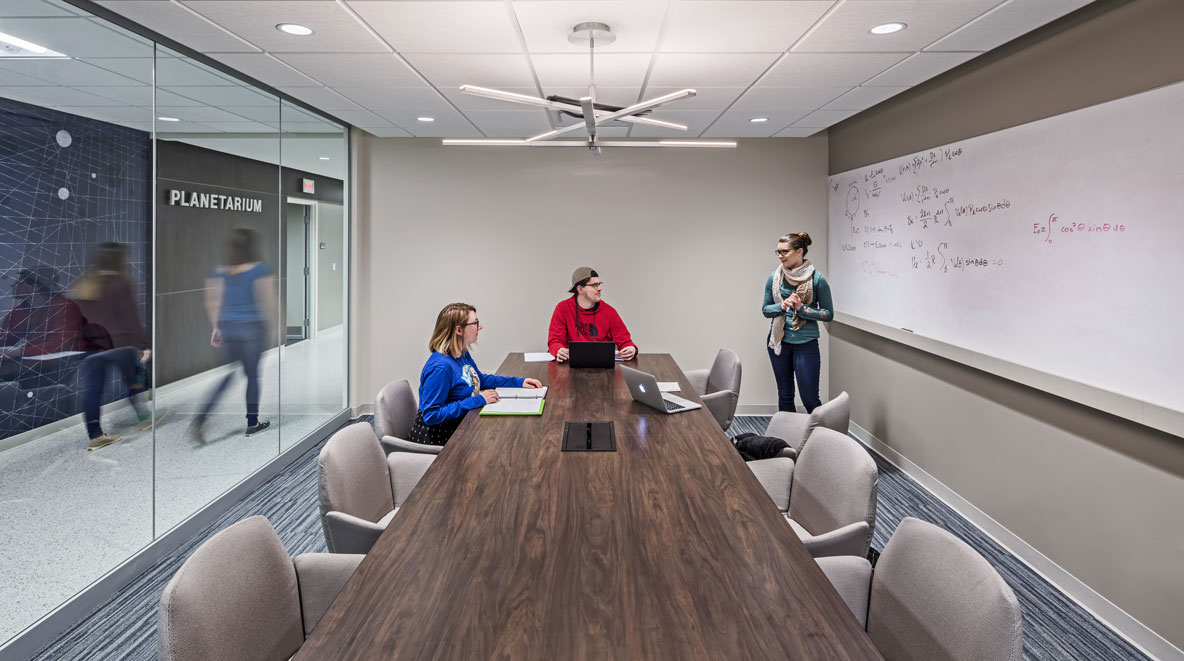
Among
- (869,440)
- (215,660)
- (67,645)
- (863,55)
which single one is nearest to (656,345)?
(869,440)

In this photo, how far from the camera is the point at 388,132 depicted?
5.67 meters

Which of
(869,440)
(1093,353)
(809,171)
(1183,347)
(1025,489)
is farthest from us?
(809,171)

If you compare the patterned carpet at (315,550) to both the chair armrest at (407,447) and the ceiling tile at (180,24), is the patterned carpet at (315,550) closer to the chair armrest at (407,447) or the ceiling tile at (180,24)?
the chair armrest at (407,447)

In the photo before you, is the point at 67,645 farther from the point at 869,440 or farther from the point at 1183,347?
the point at 869,440

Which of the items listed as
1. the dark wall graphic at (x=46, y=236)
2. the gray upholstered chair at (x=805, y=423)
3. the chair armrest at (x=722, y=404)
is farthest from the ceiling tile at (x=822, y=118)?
the dark wall graphic at (x=46, y=236)

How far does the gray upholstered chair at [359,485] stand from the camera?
2088 mm

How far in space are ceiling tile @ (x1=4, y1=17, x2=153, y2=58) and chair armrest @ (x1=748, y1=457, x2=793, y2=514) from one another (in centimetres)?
324

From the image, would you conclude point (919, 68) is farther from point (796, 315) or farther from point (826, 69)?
point (796, 315)

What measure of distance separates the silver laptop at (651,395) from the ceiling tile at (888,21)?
174 centimetres

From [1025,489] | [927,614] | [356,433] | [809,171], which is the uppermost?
[809,171]

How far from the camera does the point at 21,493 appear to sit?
245 centimetres

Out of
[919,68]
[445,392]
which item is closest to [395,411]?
[445,392]

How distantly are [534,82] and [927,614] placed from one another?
3.41m

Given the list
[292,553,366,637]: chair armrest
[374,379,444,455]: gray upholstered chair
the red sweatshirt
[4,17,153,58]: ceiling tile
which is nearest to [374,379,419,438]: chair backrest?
[374,379,444,455]: gray upholstered chair
